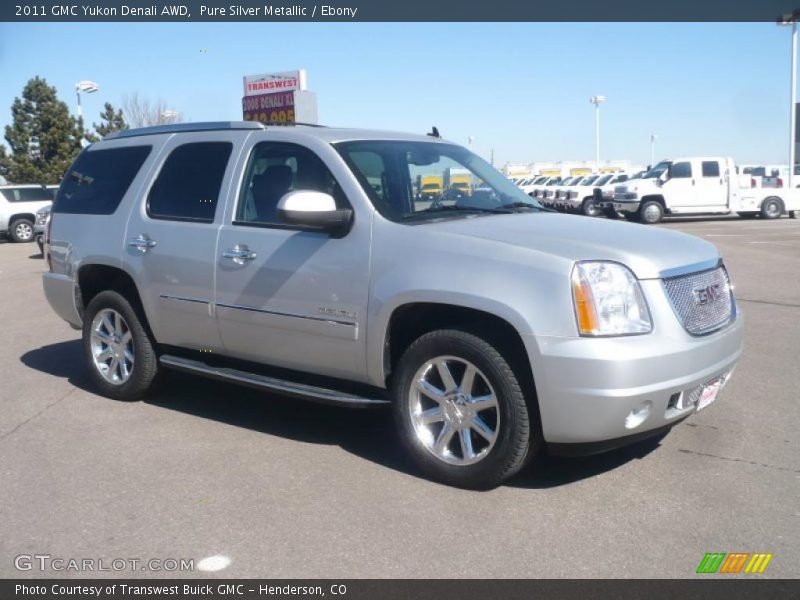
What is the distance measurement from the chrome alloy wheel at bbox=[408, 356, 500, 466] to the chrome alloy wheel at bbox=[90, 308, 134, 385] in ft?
8.57

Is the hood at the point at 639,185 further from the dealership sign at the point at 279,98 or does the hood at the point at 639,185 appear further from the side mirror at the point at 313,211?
the side mirror at the point at 313,211

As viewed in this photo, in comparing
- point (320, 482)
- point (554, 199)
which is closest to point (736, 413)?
point (320, 482)

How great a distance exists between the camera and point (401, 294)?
454 centimetres

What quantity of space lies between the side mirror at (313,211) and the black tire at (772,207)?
27822 mm

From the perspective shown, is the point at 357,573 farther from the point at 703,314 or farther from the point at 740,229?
the point at 740,229

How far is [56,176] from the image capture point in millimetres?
38312

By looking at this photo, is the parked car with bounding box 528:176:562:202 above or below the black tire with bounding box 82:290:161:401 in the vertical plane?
above

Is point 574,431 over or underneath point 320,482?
over

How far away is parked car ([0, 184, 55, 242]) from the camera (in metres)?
25.7

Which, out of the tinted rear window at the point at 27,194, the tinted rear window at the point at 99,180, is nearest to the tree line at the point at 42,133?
the tinted rear window at the point at 27,194

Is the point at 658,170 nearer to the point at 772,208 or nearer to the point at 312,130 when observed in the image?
the point at 772,208

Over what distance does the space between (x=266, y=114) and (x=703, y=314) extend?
20.2 metres
